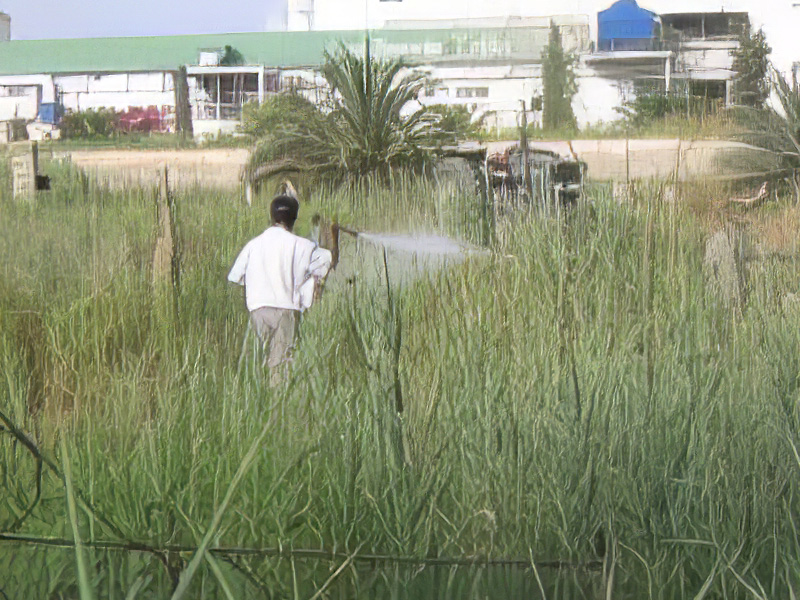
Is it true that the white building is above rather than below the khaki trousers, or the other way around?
above

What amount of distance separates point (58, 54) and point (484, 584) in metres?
4.70

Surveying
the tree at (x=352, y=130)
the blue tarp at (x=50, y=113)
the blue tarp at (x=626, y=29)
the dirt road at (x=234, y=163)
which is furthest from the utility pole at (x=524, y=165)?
the blue tarp at (x=50, y=113)

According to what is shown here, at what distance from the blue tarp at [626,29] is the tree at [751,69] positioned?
616 mm

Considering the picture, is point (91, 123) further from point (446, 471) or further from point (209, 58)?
point (446, 471)

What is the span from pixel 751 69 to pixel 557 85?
1112mm

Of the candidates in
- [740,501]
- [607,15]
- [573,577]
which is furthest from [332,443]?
[607,15]

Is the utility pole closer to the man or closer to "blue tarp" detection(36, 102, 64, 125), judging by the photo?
the man

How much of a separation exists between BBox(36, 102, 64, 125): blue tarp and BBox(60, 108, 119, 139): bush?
11.0 inches

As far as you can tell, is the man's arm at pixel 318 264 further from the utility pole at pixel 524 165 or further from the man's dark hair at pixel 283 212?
the utility pole at pixel 524 165

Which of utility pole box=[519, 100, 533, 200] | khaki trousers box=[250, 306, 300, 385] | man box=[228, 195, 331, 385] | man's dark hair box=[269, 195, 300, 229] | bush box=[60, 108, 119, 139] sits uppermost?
bush box=[60, 108, 119, 139]

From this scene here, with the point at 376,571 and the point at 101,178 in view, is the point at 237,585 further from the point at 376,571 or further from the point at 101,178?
the point at 101,178

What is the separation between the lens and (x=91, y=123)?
4844mm

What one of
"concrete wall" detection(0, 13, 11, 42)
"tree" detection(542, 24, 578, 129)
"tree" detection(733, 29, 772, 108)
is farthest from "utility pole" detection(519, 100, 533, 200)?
"concrete wall" detection(0, 13, 11, 42)

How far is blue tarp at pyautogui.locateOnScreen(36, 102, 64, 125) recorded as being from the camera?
527 cm
